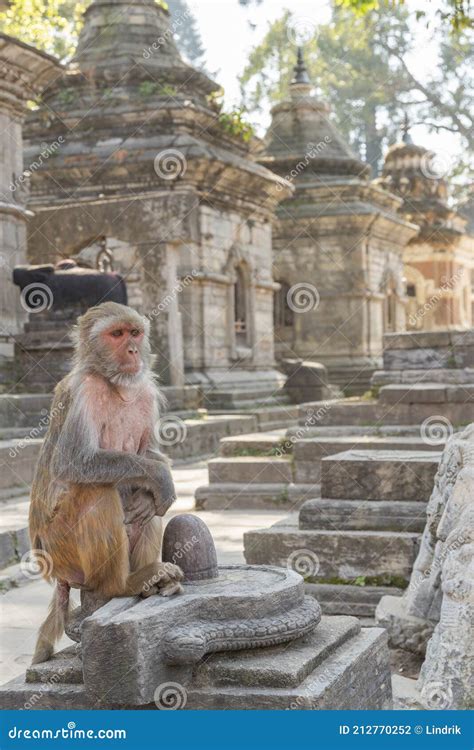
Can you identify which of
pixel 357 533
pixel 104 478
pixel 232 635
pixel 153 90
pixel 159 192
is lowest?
pixel 357 533

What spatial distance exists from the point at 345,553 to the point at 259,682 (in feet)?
9.23

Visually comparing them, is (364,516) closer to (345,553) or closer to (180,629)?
(345,553)

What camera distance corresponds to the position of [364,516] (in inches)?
253

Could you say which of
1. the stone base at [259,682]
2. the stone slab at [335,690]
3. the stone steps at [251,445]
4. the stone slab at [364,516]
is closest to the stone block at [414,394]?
the stone steps at [251,445]

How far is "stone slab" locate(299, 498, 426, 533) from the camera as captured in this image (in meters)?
6.34

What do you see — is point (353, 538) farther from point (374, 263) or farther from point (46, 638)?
point (374, 263)

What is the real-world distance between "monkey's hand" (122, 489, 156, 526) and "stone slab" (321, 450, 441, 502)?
307 centimetres

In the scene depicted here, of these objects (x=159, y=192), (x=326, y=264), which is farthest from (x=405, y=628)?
(x=326, y=264)

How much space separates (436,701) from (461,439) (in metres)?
1.46

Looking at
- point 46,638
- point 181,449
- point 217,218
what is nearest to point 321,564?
point 46,638

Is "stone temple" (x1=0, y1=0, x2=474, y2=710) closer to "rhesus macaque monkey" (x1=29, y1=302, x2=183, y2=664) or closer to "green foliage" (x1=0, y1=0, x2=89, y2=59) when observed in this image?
"rhesus macaque monkey" (x1=29, y1=302, x2=183, y2=664)

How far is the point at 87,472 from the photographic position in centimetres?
368

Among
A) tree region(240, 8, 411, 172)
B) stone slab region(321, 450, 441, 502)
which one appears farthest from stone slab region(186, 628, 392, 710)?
tree region(240, 8, 411, 172)

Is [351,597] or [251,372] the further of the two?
[251,372]
